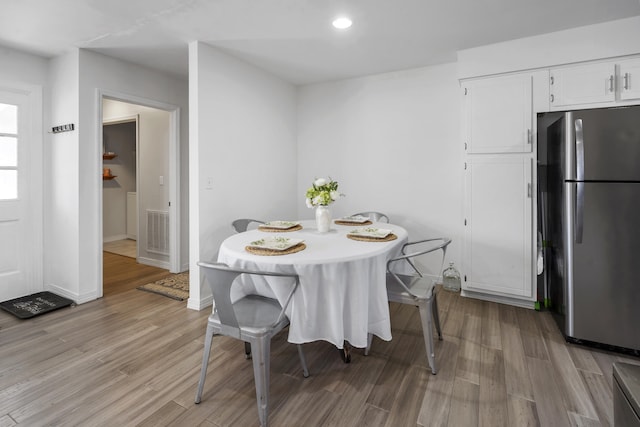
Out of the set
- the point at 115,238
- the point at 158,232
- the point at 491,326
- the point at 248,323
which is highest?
the point at 158,232

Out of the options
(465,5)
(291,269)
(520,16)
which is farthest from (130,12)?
(520,16)

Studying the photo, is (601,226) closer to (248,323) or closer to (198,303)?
(248,323)

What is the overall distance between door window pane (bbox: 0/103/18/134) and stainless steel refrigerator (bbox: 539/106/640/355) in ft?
15.9

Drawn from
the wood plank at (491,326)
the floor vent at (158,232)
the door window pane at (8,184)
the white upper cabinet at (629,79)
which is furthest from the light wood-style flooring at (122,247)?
the white upper cabinet at (629,79)

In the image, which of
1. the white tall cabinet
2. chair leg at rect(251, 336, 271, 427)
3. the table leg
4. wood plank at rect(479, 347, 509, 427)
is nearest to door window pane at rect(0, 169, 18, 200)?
chair leg at rect(251, 336, 271, 427)

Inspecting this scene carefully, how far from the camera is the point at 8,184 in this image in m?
3.24

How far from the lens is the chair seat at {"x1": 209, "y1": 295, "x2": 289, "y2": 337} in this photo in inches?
64.2

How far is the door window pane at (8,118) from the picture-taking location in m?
3.19

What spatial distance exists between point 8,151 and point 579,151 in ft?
16.2

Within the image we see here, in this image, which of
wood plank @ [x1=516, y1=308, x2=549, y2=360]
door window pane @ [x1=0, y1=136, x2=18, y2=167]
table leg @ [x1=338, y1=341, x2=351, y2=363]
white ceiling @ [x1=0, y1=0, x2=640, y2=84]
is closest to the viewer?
table leg @ [x1=338, y1=341, x2=351, y2=363]

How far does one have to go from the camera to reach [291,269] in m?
1.79

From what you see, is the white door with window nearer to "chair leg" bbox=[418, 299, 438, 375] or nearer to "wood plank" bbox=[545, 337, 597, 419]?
"chair leg" bbox=[418, 299, 438, 375]

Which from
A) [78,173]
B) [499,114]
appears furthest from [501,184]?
[78,173]

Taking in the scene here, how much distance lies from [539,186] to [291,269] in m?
2.53
